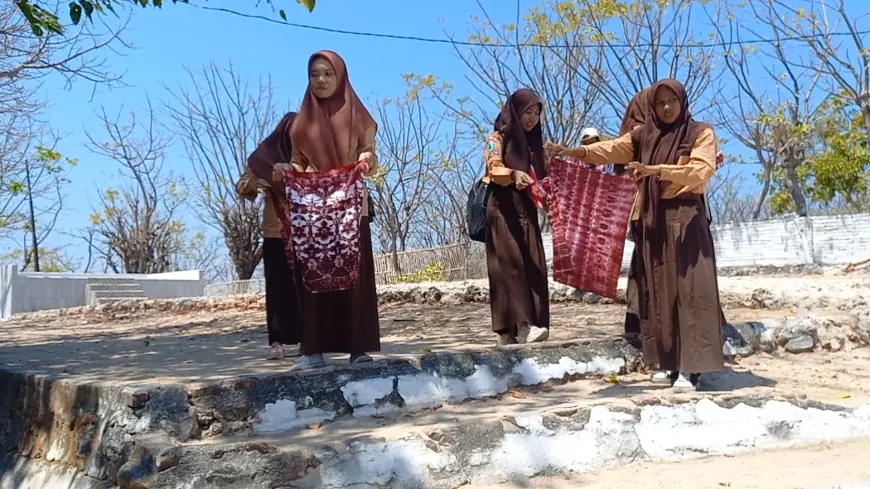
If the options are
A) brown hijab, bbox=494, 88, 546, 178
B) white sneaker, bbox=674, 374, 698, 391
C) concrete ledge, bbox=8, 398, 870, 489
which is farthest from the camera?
brown hijab, bbox=494, 88, 546, 178

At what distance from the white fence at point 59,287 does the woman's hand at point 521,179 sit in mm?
16075

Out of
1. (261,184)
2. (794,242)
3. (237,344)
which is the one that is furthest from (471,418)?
(794,242)

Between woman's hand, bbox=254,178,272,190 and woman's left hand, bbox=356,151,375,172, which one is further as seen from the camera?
woman's hand, bbox=254,178,272,190

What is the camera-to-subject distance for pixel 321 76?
4.01 metres

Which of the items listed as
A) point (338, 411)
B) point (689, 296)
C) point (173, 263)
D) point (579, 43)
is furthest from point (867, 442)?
point (173, 263)

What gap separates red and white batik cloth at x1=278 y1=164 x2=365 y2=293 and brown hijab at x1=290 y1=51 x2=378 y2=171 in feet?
0.49

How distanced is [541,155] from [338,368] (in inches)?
77.2

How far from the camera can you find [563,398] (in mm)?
4000

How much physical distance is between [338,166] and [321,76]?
0.45 meters

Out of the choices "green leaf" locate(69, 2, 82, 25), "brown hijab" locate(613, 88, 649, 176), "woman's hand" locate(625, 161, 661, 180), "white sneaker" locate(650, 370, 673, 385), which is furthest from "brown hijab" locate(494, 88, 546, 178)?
"green leaf" locate(69, 2, 82, 25)

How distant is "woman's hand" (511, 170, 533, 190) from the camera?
450 centimetres

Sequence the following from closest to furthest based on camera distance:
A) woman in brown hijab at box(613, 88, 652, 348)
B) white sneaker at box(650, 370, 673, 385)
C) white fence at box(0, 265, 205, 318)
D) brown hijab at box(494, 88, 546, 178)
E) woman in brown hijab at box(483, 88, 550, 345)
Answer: white sneaker at box(650, 370, 673, 385) < woman in brown hijab at box(613, 88, 652, 348) < woman in brown hijab at box(483, 88, 550, 345) < brown hijab at box(494, 88, 546, 178) < white fence at box(0, 265, 205, 318)

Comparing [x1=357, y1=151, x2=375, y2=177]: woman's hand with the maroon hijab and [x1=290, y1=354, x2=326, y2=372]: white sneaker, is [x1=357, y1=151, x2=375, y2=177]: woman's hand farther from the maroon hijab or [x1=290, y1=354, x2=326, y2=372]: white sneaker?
the maroon hijab

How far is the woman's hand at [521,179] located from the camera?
177 inches
